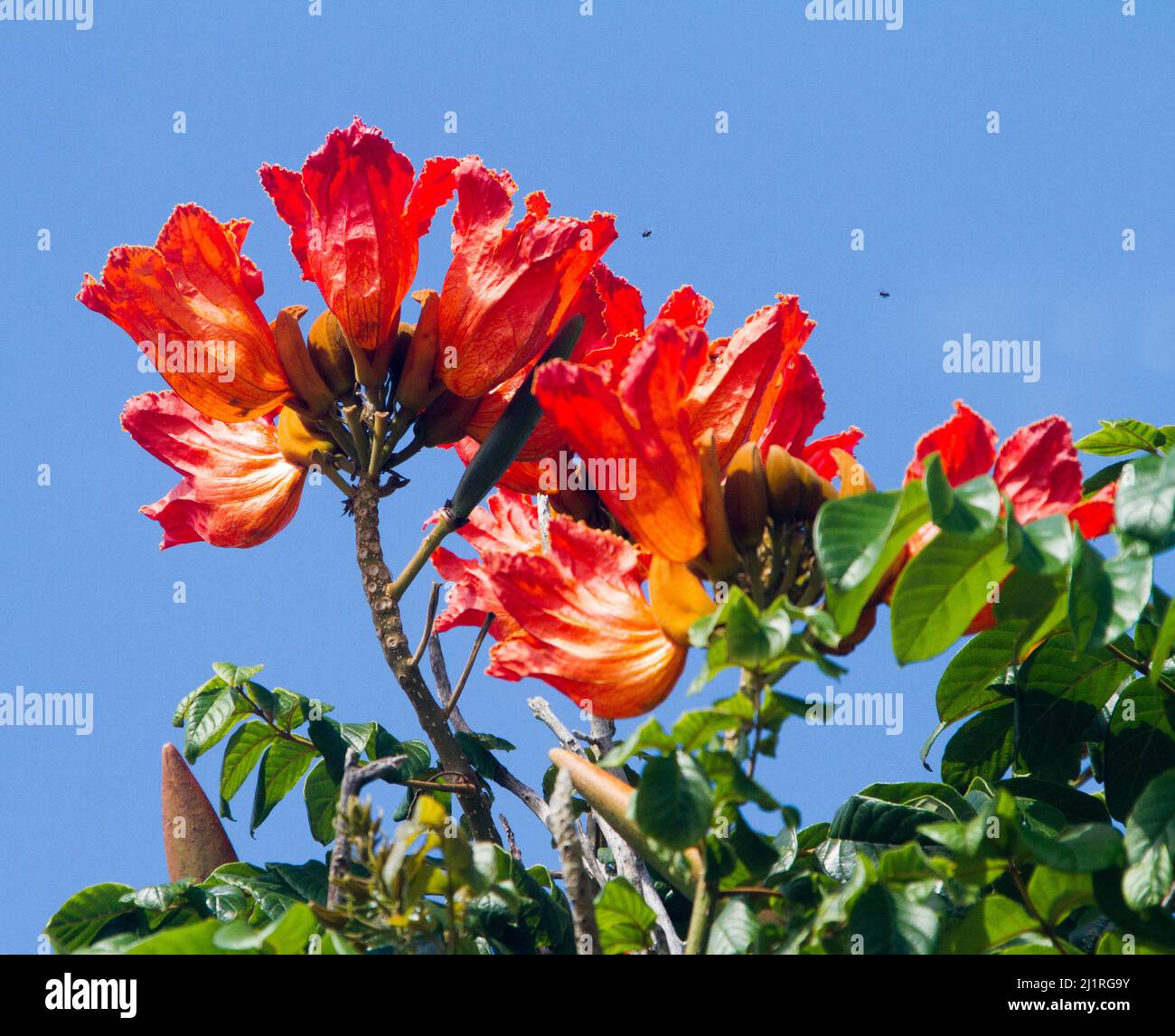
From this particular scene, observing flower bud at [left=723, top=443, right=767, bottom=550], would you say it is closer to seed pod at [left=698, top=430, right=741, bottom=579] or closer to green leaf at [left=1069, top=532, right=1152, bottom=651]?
seed pod at [left=698, top=430, right=741, bottom=579]

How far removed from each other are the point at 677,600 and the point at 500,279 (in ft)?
2.38

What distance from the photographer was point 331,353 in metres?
2.35

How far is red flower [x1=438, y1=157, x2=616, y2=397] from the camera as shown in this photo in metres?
2.30

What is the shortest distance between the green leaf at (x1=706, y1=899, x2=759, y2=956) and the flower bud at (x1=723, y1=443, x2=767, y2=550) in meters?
0.47

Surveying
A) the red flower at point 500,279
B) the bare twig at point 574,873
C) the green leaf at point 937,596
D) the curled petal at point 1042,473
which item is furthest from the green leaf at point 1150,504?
the red flower at point 500,279

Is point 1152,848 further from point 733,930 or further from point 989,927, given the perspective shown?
point 733,930

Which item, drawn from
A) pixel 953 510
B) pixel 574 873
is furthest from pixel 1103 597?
pixel 574 873

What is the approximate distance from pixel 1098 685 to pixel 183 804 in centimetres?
150

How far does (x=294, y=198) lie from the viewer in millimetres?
2410

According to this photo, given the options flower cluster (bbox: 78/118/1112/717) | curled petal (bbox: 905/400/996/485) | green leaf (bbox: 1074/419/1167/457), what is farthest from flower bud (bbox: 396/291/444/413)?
green leaf (bbox: 1074/419/1167/457)

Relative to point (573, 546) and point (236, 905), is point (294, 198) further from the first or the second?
point (236, 905)

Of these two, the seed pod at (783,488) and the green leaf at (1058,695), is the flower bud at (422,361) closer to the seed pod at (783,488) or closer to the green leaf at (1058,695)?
the seed pod at (783,488)

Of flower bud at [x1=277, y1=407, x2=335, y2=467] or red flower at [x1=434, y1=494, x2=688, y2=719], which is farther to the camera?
flower bud at [x1=277, y1=407, x2=335, y2=467]
